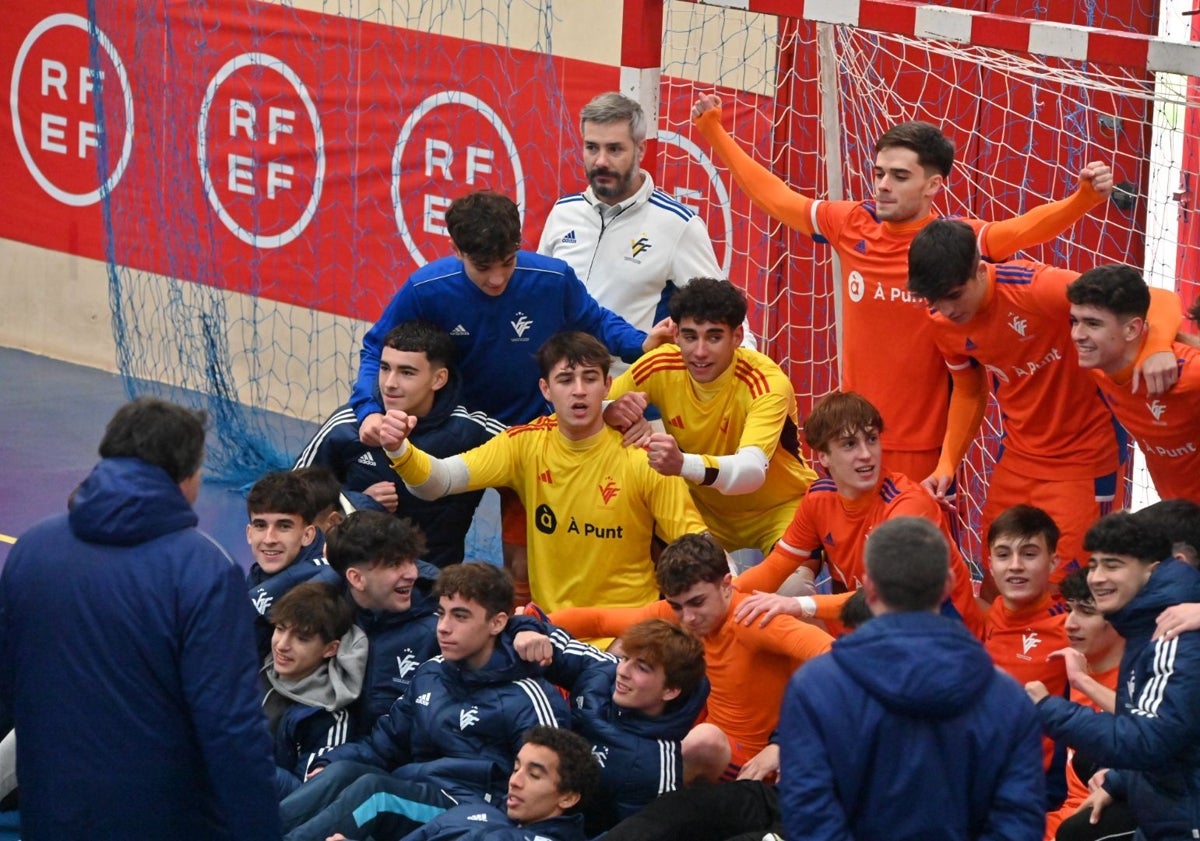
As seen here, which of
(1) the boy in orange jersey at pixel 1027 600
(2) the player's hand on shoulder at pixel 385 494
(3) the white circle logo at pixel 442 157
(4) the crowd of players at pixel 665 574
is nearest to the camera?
(4) the crowd of players at pixel 665 574

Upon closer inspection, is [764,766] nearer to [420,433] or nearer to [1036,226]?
[420,433]

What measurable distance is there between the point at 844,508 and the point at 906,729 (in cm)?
232

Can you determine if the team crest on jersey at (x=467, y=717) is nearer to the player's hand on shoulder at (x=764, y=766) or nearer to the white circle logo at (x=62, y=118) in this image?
the player's hand on shoulder at (x=764, y=766)

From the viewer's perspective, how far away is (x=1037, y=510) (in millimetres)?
5570

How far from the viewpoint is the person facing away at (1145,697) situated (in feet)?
13.8

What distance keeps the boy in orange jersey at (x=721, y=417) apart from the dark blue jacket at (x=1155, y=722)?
1.91 metres

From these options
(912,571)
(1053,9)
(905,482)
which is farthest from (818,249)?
(912,571)

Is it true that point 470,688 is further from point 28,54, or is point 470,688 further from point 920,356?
point 28,54

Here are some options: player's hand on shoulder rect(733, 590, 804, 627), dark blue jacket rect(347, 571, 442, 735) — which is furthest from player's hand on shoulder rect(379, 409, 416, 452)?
player's hand on shoulder rect(733, 590, 804, 627)

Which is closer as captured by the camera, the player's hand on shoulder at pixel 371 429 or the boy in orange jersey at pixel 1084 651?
the boy in orange jersey at pixel 1084 651

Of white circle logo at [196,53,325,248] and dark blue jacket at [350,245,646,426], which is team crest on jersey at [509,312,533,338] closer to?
dark blue jacket at [350,245,646,426]

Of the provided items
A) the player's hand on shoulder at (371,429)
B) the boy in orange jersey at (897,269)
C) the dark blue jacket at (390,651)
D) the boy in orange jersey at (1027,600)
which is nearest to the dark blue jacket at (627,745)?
the dark blue jacket at (390,651)

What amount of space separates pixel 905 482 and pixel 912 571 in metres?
2.29

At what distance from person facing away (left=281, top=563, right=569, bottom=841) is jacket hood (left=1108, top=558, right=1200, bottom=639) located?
1824 millimetres
